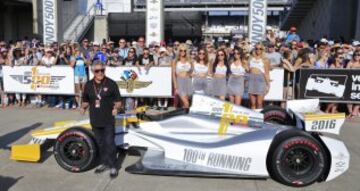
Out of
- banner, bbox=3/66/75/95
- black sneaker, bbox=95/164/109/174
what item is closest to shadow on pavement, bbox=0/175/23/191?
black sneaker, bbox=95/164/109/174

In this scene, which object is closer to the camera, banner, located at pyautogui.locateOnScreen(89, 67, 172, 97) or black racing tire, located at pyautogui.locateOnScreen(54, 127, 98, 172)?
black racing tire, located at pyautogui.locateOnScreen(54, 127, 98, 172)

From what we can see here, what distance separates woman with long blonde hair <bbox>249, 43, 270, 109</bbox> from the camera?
8391 mm

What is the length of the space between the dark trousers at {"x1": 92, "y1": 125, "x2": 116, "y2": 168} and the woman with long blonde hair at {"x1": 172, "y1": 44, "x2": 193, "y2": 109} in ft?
11.4

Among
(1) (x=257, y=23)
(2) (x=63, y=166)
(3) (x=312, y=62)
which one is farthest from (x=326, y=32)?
(2) (x=63, y=166)

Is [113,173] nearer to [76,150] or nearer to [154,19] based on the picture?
[76,150]

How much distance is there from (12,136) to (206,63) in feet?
13.1

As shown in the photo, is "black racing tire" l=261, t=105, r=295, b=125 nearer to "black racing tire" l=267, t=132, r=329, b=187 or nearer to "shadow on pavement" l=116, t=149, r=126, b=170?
"black racing tire" l=267, t=132, r=329, b=187

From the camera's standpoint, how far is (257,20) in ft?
41.9

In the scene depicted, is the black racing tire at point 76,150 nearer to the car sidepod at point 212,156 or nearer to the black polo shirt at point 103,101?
the black polo shirt at point 103,101

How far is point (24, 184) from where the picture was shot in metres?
4.96

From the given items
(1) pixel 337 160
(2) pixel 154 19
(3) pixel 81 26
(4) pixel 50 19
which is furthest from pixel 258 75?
(3) pixel 81 26

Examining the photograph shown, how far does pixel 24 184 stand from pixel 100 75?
161 cm

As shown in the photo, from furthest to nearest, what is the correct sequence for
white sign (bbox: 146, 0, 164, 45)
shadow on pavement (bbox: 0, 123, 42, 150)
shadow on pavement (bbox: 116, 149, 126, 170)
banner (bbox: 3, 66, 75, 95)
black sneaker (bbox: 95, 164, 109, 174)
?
white sign (bbox: 146, 0, 164, 45), banner (bbox: 3, 66, 75, 95), shadow on pavement (bbox: 0, 123, 42, 150), shadow on pavement (bbox: 116, 149, 126, 170), black sneaker (bbox: 95, 164, 109, 174)

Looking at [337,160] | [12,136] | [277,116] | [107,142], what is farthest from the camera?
[12,136]
